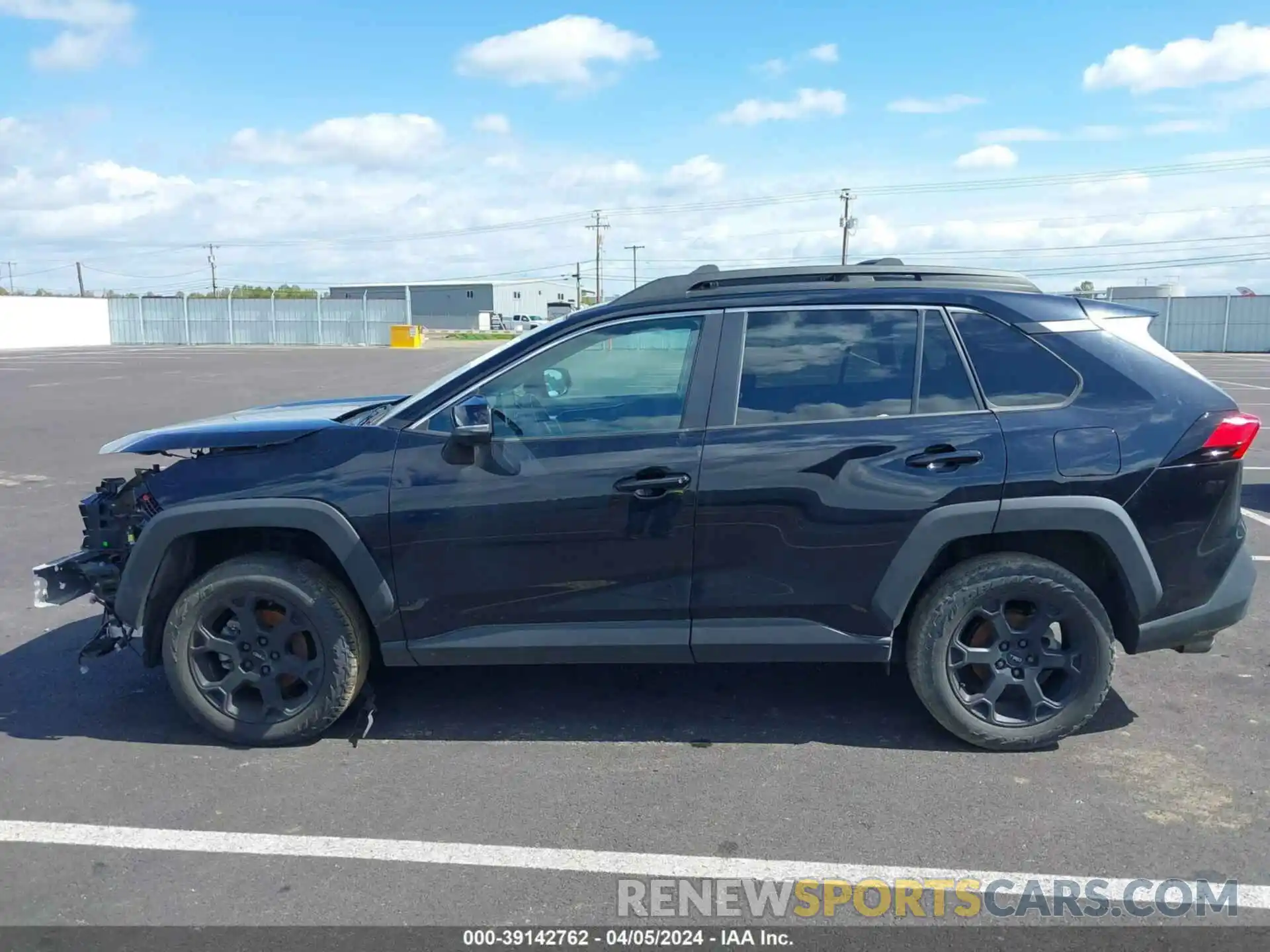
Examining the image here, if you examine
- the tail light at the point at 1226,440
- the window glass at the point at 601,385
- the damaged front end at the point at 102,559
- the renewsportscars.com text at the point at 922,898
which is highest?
the window glass at the point at 601,385

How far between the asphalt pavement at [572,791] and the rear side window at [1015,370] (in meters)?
1.45

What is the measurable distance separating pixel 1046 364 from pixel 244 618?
11.2 ft

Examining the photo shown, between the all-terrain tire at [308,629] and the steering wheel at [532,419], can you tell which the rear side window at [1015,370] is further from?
the all-terrain tire at [308,629]

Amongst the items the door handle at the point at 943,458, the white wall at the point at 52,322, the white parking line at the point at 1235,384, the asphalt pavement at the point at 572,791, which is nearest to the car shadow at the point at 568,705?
the asphalt pavement at the point at 572,791

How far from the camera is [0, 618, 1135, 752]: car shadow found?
14.8 feet

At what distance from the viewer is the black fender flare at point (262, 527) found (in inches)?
164

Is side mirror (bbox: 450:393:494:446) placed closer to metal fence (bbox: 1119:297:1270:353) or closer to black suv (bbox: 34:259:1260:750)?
black suv (bbox: 34:259:1260:750)

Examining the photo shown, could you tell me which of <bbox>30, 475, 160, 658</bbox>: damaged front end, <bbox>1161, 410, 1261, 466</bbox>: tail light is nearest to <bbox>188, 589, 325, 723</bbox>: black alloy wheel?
<bbox>30, 475, 160, 658</bbox>: damaged front end

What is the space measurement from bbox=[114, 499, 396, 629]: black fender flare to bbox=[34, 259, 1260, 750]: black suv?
0.03ft

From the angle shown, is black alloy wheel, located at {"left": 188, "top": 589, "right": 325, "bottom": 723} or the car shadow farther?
the car shadow

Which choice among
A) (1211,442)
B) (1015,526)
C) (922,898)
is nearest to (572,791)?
(922,898)

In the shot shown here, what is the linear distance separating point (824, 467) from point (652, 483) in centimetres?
67

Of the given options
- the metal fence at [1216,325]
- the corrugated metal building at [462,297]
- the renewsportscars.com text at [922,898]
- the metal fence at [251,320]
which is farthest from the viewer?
the corrugated metal building at [462,297]

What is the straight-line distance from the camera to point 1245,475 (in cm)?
1064
